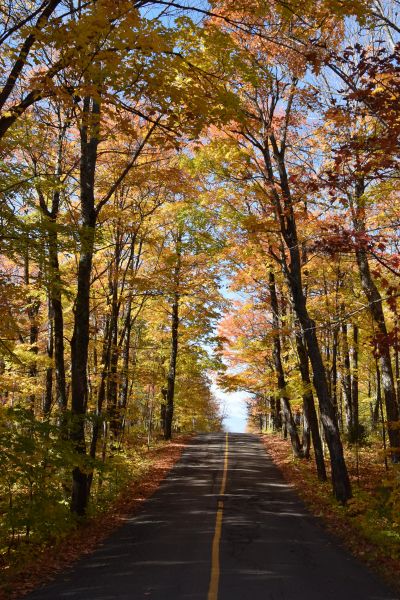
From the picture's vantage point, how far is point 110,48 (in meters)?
4.88

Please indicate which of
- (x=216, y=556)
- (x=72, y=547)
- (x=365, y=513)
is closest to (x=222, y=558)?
(x=216, y=556)

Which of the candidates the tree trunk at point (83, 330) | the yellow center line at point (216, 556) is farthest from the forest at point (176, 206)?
the yellow center line at point (216, 556)

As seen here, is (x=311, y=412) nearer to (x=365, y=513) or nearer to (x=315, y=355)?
(x=315, y=355)

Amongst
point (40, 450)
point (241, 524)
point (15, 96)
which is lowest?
point (241, 524)

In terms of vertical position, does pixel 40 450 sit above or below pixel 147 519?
above

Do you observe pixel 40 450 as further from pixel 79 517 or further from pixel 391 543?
pixel 391 543

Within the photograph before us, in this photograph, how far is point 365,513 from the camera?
9.98m

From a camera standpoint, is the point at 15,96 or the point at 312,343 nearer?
the point at 15,96

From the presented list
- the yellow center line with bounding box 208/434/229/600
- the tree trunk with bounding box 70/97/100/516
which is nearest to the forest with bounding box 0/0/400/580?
the tree trunk with bounding box 70/97/100/516

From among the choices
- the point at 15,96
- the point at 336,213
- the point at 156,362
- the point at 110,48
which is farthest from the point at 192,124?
the point at 156,362

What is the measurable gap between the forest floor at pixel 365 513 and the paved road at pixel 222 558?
1.14 feet

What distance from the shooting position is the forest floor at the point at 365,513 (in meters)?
7.38

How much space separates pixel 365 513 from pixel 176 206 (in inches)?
440

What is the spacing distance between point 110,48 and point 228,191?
10676 millimetres
